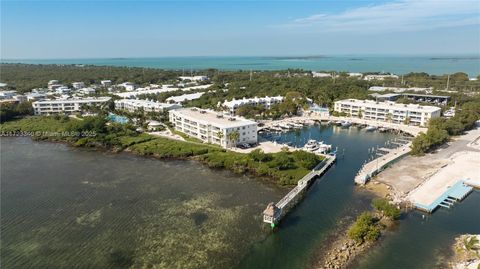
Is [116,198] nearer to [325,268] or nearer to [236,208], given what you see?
[236,208]

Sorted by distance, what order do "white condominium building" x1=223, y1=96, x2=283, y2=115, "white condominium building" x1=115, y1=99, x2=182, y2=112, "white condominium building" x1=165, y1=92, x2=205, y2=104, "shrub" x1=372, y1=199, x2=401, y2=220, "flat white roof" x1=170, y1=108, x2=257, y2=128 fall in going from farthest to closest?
"white condominium building" x1=165, y1=92, x2=205, y2=104
"white condominium building" x1=223, y1=96, x2=283, y2=115
"white condominium building" x1=115, y1=99, x2=182, y2=112
"flat white roof" x1=170, y1=108, x2=257, y2=128
"shrub" x1=372, y1=199, x2=401, y2=220

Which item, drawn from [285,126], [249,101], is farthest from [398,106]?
[249,101]

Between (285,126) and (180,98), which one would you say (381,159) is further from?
(180,98)

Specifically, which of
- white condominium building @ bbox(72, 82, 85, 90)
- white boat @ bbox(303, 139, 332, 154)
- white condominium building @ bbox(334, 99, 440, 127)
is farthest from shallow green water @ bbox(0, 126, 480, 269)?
white condominium building @ bbox(72, 82, 85, 90)

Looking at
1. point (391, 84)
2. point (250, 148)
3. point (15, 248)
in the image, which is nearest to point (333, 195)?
point (250, 148)

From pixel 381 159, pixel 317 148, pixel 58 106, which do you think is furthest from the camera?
pixel 58 106

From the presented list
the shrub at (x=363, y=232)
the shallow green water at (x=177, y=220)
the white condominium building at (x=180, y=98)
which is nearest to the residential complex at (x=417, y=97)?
the shallow green water at (x=177, y=220)

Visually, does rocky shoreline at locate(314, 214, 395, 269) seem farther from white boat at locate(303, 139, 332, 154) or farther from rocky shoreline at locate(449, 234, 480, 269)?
white boat at locate(303, 139, 332, 154)
